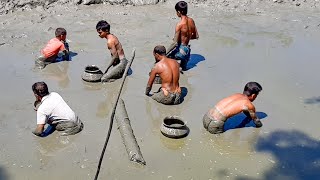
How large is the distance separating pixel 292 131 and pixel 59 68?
5814 mm

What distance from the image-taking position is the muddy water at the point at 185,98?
671 centimetres

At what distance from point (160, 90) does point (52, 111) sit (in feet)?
7.90

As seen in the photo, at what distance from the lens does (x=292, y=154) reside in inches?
278

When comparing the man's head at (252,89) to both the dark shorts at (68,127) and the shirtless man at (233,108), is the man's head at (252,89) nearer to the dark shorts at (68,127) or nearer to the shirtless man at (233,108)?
the shirtless man at (233,108)

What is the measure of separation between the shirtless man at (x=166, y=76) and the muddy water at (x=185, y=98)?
0.20m

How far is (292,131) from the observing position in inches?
305

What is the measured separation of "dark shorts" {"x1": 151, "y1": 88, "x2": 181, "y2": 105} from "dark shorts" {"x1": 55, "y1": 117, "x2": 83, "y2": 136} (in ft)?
6.08

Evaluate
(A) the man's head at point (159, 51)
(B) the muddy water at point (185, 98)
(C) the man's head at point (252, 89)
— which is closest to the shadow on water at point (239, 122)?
(B) the muddy water at point (185, 98)

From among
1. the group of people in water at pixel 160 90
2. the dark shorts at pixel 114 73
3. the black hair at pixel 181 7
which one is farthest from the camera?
the black hair at pixel 181 7

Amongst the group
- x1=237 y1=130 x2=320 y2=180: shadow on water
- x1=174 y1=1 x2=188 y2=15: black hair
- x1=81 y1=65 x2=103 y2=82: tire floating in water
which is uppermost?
x1=174 y1=1 x2=188 y2=15: black hair

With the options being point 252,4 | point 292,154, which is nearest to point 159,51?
point 292,154

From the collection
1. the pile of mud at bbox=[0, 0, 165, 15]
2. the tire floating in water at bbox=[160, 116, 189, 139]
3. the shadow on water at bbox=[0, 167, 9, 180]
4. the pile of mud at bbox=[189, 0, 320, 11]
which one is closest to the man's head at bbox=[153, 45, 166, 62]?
the tire floating in water at bbox=[160, 116, 189, 139]

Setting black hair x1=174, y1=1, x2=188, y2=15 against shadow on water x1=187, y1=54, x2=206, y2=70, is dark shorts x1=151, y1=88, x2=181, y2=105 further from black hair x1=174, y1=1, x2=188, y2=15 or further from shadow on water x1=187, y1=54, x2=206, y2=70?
black hair x1=174, y1=1, x2=188, y2=15

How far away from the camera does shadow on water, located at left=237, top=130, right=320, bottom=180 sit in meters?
6.59
